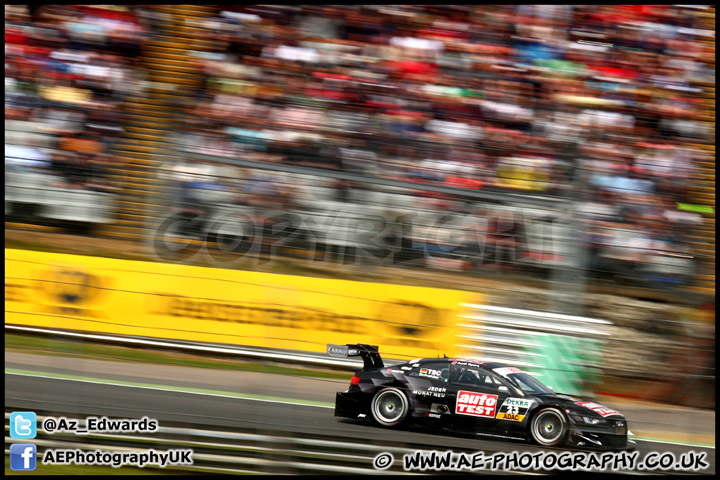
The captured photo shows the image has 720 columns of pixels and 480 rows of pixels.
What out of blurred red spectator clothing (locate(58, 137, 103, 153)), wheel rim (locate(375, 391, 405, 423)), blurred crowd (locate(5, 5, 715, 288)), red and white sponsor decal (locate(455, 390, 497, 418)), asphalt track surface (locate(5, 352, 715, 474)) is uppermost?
blurred crowd (locate(5, 5, 715, 288))

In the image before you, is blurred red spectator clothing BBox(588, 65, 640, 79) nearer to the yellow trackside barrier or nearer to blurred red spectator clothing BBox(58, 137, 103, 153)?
the yellow trackside barrier

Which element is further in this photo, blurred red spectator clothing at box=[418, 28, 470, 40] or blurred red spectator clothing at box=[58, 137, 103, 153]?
blurred red spectator clothing at box=[418, 28, 470, 40]

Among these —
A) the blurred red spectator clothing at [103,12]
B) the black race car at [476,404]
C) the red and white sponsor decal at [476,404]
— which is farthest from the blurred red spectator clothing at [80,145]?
the red and white sponsor decal at [476,404]

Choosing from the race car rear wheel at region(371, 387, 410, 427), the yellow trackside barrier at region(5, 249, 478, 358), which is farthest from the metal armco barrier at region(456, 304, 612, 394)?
the race car rear wheel at region(371, 387, 410, 427)

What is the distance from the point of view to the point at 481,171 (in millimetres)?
8617

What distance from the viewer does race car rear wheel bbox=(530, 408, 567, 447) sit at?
5.56 meters

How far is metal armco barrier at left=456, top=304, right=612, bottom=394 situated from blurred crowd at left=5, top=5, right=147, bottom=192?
14.9 feet

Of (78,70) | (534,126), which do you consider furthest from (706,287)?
(78,70)

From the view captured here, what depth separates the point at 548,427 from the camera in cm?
562

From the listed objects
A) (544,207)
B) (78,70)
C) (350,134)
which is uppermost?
(78,70)

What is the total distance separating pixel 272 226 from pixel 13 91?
378cm

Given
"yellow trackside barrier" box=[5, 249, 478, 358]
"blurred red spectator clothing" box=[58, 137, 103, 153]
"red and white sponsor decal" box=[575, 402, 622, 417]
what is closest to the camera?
"red and white sponsor decal" box=[575, 402, 622, 417]

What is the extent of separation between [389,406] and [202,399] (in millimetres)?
1689

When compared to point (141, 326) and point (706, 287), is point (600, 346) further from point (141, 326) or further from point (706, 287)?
point (141, 326)
